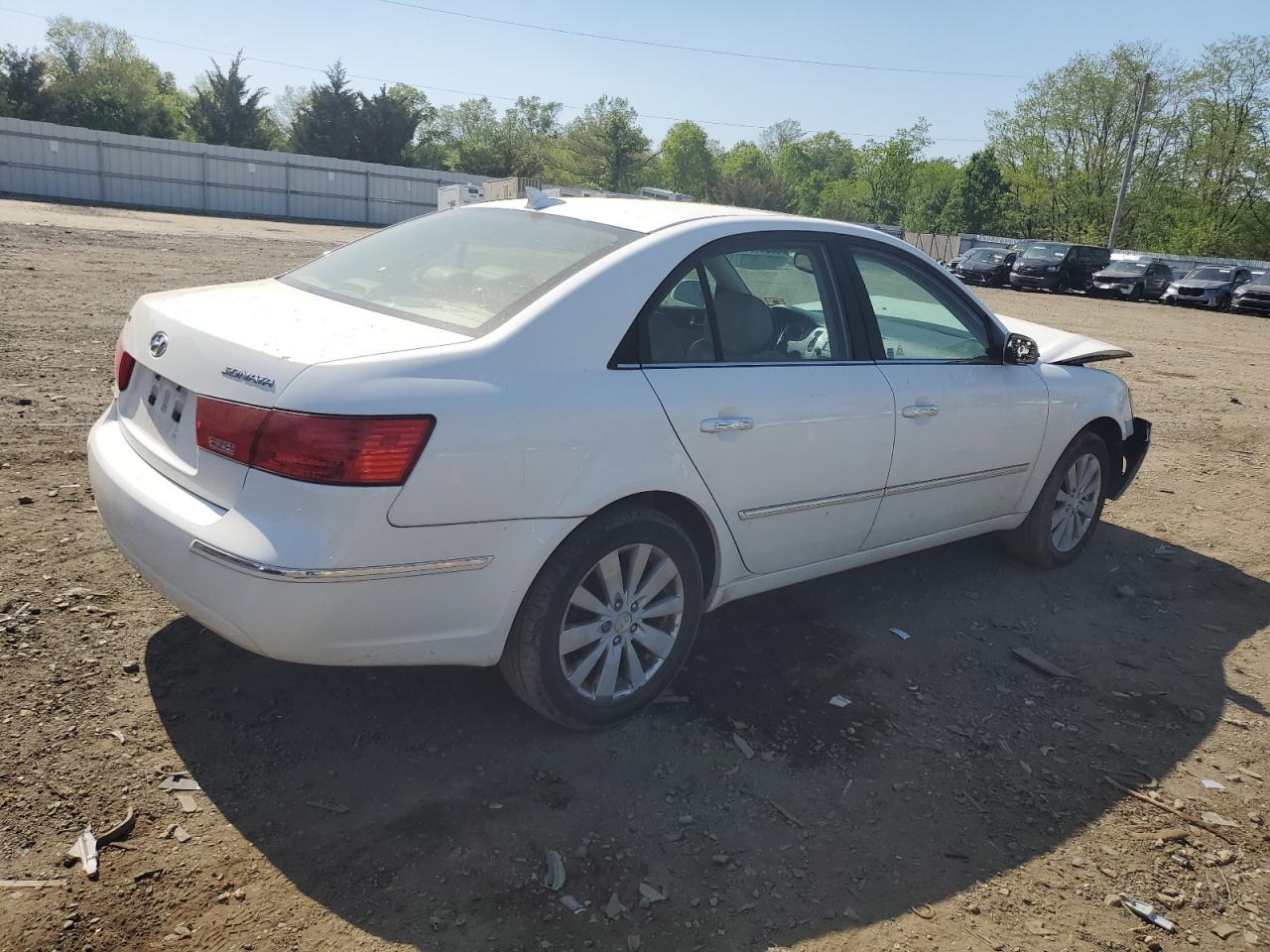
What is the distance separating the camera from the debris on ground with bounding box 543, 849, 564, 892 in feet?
8.54

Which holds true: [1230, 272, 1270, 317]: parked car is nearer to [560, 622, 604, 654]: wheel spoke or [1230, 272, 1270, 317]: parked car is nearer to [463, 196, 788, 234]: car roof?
[463, 196, 788, 234]: car roof

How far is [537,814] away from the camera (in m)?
2.88

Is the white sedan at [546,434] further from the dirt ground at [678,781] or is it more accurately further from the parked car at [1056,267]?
the parked car at [1056,267]

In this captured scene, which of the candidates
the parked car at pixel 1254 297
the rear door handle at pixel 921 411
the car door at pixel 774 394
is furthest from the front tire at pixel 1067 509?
the parked car at pixel 1254 297

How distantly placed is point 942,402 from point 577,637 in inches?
77.1

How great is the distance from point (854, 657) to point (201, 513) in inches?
100

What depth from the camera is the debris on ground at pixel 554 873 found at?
260 cm

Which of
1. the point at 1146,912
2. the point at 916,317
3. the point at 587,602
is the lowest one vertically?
the point at 1146,912

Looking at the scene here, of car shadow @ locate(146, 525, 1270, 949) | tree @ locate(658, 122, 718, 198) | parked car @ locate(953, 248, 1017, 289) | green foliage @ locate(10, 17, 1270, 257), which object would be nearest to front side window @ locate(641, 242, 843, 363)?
car shadow @ locate(146, 525, 1270, 949)

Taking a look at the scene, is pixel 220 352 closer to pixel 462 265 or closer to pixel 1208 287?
pixel 462 265

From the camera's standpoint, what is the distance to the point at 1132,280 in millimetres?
33938

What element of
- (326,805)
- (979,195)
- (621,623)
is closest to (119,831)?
(326,805)

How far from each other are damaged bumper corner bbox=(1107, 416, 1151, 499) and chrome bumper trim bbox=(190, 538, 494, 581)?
4.33 m

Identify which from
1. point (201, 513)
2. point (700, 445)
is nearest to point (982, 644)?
point (700, 445)
